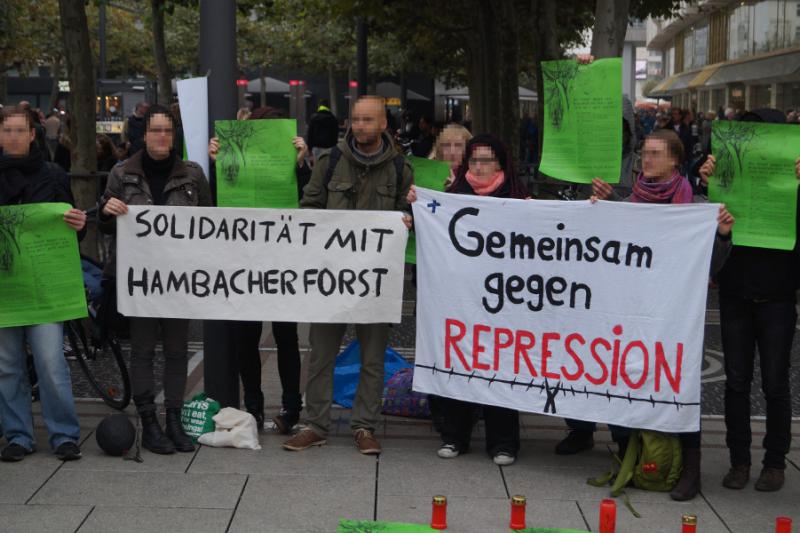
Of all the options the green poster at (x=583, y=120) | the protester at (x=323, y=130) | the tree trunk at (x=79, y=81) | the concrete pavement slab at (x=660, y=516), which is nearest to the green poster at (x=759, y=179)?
the green poster at (x=583, y=120)

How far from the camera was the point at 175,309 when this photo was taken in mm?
6465

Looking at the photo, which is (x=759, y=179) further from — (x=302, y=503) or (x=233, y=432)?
(x=233, y=432)

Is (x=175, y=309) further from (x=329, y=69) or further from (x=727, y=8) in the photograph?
(x=329, y=69)

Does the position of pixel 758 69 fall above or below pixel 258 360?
above

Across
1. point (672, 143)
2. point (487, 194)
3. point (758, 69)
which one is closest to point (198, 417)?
point (487, 194)

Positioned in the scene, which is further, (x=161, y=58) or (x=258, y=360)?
(x=161, y=58)

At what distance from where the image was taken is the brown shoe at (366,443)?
253 inches

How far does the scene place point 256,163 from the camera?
6.64 metres

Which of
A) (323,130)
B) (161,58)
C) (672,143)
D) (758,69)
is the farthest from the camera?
(758,69)

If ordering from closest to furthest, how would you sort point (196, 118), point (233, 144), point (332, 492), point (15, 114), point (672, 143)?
point (332, 492), point (672, 143), point (15, 114), point (233, 144), point (196, 118)

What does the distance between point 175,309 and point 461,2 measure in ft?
68.8

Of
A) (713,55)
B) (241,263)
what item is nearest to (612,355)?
(241,263)

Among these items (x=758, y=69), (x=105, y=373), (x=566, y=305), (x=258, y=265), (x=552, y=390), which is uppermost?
(x=758, y=69)

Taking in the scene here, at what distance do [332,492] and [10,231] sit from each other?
2.12m
